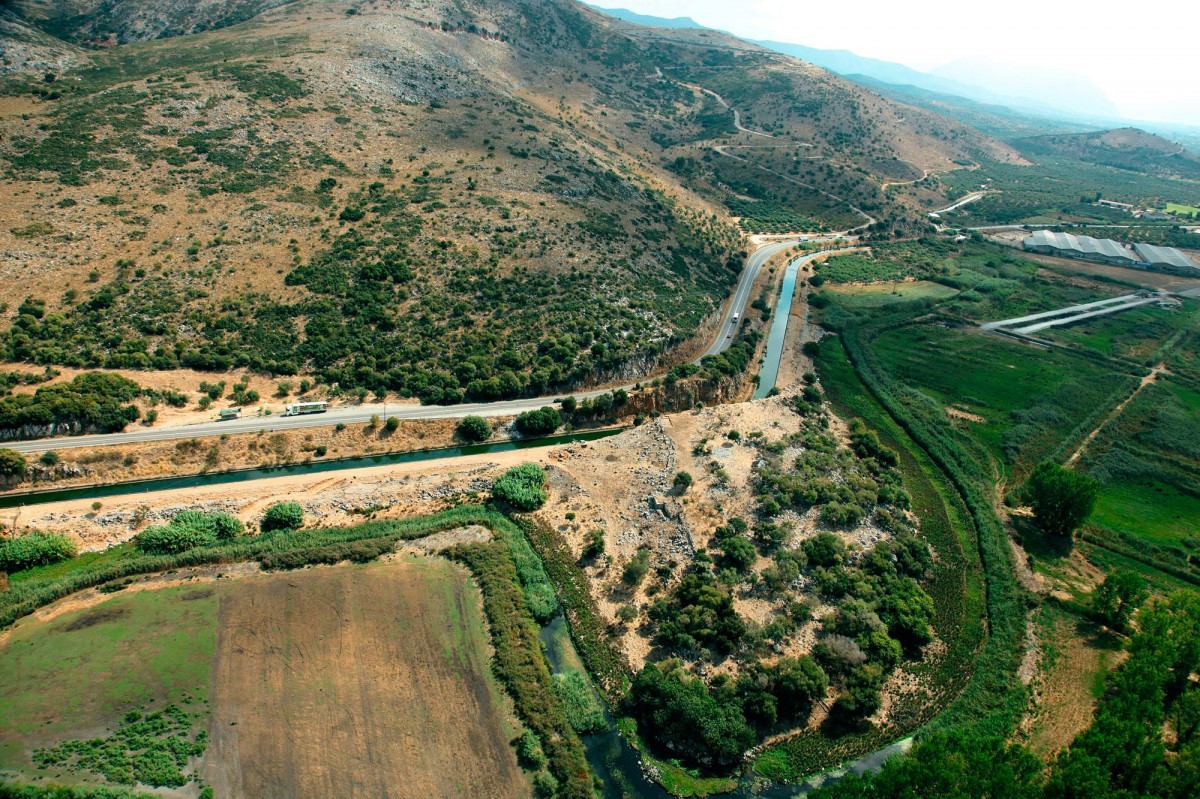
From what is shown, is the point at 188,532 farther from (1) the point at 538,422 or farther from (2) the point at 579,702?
(2) the point at 579,702

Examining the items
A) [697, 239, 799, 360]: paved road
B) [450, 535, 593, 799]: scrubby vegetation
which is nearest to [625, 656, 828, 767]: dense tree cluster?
[450, 535, 593, 799]: scrubby vegetation

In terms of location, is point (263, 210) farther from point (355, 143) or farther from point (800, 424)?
point (800, 424)

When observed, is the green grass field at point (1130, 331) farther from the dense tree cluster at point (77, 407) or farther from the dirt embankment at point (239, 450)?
the dense tree cluster at point (77, 407)

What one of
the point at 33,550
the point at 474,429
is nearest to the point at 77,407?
the point at 33,550

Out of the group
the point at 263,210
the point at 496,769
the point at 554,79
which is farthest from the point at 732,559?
the point at 554,79

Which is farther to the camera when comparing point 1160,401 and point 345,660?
point 1160,401

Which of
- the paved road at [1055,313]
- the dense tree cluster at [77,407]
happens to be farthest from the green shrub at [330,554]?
the paved road at [1055,313]
